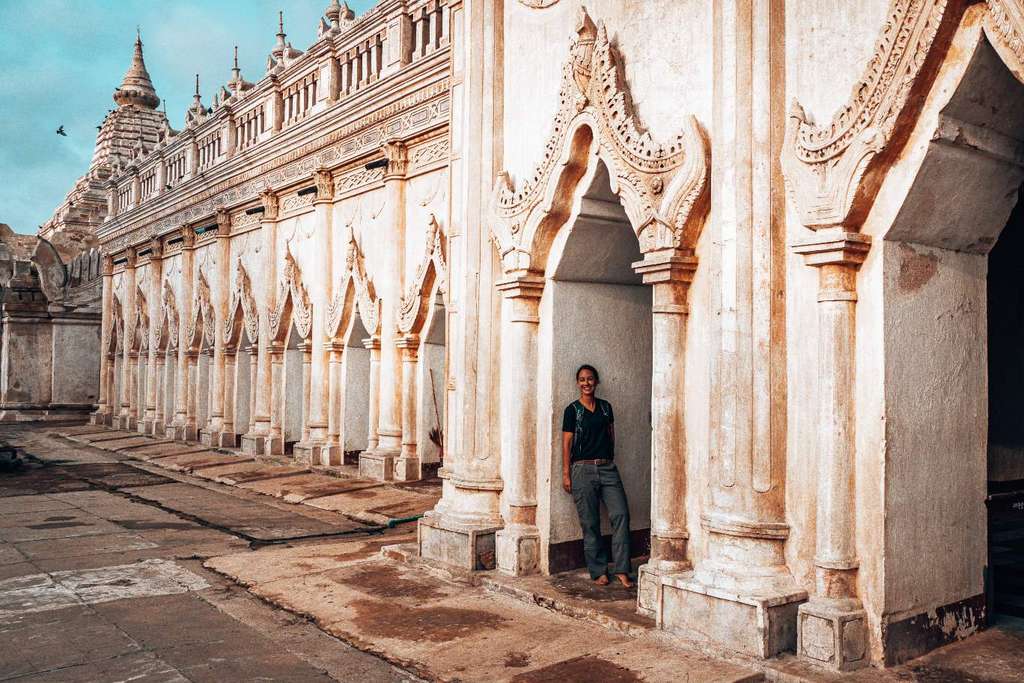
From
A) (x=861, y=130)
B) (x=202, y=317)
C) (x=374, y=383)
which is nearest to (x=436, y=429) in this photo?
(x=374, y=383)

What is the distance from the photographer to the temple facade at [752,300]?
16.3ft

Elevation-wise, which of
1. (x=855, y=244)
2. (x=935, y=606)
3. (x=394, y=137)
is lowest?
(x=935, y=606)

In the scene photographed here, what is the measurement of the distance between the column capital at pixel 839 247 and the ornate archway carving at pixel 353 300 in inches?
360

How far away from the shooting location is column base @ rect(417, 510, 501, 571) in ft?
24.0

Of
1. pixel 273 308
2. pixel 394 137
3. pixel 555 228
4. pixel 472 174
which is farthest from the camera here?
pixel 273 308

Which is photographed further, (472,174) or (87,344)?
(87,344)

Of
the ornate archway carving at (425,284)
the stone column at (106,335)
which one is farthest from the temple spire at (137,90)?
the ornate archway carving at (425,284)

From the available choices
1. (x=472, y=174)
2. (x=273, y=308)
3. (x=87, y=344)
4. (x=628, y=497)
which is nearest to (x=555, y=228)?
(x=472, y=174)

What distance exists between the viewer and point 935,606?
5223 mm

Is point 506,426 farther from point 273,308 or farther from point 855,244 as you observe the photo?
point 273,308

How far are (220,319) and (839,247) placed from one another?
1587 centimetres

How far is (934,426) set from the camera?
17.2 feet

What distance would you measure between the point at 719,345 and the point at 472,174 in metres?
3.17

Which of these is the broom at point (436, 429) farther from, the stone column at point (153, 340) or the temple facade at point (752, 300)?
the stone column at point (153, 340)
